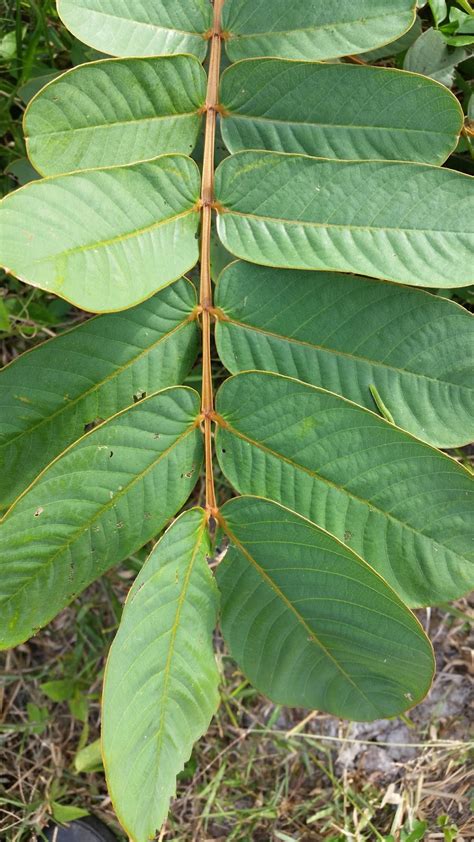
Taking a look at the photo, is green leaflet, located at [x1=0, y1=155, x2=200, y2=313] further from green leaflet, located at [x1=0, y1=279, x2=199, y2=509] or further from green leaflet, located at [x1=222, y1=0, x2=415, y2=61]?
green leaflet, located at [x1=222, y1=0, x2=415, y2=61]

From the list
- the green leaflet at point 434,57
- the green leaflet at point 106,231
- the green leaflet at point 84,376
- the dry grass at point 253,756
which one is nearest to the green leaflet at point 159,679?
the green leaflet at point 84,376

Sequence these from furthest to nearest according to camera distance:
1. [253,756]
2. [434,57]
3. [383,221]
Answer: [253,756], [434,57], [383,221]

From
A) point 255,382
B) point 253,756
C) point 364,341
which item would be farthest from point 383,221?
point 253,756

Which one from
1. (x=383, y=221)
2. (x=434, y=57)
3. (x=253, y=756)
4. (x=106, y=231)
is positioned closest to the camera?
(x=106, y=231)

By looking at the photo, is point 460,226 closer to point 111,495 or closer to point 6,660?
point 111,495

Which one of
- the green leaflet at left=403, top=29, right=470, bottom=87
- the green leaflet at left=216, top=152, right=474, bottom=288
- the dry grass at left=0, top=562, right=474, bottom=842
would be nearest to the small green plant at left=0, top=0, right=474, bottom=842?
the green leaflet at left=216, top=152, right=474, bottom=288

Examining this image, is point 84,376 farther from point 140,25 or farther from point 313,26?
point 313,26

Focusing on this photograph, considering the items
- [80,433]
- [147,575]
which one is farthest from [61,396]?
[147,575]
